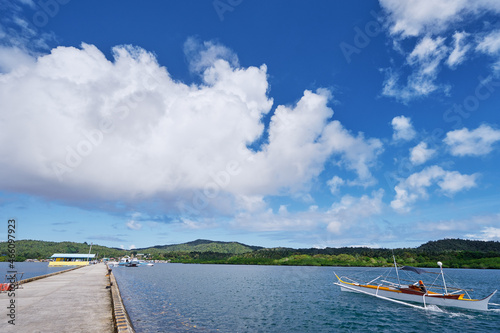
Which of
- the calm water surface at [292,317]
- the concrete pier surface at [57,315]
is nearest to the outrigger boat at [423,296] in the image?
the calm water surface at [292,317]

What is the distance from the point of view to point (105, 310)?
19969 mm

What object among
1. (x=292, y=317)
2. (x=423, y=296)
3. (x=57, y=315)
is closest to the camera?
(x=57, y=315)

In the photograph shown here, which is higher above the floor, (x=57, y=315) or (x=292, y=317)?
(x=57, y=315)

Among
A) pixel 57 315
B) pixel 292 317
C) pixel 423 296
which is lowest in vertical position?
pixel 292 317

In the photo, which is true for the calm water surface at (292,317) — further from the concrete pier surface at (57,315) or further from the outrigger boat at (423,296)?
the concrete pier surface at (57,315)

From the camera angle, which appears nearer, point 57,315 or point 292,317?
point 57,315

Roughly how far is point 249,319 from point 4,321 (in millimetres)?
18745

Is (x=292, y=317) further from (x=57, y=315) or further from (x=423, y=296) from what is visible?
(x=57, y=315)

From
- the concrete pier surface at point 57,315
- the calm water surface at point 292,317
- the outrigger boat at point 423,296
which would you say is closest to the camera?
the concrete pier surface at point 57,315

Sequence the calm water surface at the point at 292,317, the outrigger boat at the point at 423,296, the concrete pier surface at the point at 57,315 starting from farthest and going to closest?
the outrigger boat at the point at 423,296 → the calm water surface at the point at 292,317 → the concrete pier surface at the point at 57,315

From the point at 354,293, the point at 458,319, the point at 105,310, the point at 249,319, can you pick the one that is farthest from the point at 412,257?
the point at 105,310

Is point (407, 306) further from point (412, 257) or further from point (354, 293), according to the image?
point (412, 257)

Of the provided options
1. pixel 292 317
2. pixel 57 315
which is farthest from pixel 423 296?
pixel 57 315

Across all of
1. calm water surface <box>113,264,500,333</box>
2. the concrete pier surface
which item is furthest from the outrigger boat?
the concrete pier surface
